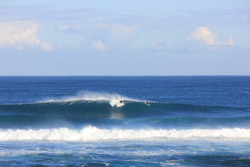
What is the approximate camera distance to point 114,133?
74.2 ft

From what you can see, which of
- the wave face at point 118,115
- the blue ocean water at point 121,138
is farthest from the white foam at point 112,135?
the wave face at point 118,115

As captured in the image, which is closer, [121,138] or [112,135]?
[121,138]

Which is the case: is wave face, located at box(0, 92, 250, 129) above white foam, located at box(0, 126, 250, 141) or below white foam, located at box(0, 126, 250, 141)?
above

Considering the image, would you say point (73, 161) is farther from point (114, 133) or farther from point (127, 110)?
point (127, 110)

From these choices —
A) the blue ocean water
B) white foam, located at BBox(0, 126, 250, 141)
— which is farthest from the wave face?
white foam, located at BBox(0, 126, 250, 141)

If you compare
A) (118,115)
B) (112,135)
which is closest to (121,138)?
(112,135)

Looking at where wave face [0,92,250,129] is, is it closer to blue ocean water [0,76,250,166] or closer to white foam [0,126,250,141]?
blue ocean water [0,76,250,166]

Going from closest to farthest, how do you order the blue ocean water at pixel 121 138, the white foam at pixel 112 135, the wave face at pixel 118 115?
the blue ocean water at pixel 121 138
the white foam at pixel 112 135
the wave face at pixel 118 115

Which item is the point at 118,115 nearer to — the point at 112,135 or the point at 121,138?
the point at 112,135

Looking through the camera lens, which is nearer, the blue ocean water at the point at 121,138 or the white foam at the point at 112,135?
the blue ocean water at the point at 121,138

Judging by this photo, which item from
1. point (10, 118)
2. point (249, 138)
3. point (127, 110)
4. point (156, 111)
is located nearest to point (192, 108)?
point (156, 111)

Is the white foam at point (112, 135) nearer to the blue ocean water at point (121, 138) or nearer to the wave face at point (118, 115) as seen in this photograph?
the blue ocean water at point (121, 138)

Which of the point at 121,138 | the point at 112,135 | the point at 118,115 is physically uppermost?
the point at 118,115

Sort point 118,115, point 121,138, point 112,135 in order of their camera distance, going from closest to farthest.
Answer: point 121,138 < point 112,135 < point 118,115
